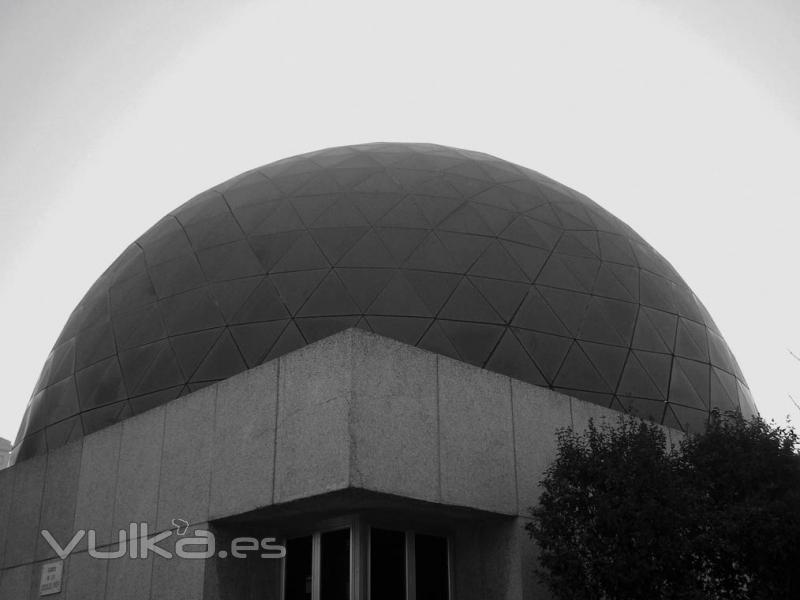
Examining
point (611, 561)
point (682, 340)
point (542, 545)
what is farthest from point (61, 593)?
point (682, 340)

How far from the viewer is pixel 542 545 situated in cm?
1270

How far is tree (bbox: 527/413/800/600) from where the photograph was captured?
12.0m

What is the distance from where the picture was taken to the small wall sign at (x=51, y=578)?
56.7 feet

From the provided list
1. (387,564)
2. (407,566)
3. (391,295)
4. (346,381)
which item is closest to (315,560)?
(387,564)

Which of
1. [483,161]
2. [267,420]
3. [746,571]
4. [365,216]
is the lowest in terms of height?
[746,571]

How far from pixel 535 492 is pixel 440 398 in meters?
2.52

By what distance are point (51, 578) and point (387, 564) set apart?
26.2ft

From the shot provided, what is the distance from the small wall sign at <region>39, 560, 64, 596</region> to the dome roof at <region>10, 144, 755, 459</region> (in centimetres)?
354

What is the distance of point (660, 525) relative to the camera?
11961mm

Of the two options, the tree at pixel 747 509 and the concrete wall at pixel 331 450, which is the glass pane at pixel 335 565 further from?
the tree at pixel 747 509

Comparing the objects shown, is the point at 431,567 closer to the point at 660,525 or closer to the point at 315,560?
the point at 315,560

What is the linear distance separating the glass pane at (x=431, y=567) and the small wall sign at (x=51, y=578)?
25.6 feet

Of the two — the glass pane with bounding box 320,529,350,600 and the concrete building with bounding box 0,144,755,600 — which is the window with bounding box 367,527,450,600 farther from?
the glass pane with bounding box 320,529,350,600

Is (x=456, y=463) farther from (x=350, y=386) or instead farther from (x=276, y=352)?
(x=276, y=352)
